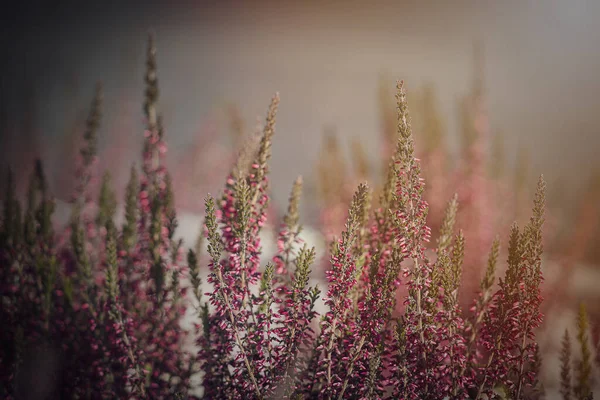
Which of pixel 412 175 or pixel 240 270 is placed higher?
pixel 412 175

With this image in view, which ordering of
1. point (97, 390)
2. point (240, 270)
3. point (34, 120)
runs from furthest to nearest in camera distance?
point (34, 120)
point (97, 390)
point (240, 270)

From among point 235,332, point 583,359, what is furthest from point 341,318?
point 583,359

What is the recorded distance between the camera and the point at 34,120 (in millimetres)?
12984

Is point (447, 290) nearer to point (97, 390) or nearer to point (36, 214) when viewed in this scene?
point (97, 390)

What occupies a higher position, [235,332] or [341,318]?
[341,318]

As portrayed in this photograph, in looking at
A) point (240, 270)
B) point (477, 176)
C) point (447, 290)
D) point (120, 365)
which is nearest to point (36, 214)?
point (120, 365)

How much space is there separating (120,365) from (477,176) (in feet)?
17.6

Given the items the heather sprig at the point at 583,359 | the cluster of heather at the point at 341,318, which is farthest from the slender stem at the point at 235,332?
the heather sprig at the point at 583,359

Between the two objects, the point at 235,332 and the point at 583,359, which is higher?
the point at 583,359

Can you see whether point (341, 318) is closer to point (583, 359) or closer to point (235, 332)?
point (235, 332)

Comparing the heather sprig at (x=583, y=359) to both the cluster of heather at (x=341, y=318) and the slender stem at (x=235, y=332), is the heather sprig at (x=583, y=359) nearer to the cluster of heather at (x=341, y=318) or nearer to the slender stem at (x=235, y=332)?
the cluster of heather at (x=341, y=318)

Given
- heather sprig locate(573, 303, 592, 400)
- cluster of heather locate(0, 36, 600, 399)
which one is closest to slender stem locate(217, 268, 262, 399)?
cluster of heather locate(0, 36, 600, 399)

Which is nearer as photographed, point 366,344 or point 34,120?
point 366,344

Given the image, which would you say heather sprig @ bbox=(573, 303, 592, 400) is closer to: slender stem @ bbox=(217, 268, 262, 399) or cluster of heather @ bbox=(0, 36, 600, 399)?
cluster of heather @ bbox=(0, 36, 600, 399)
